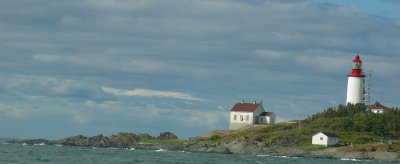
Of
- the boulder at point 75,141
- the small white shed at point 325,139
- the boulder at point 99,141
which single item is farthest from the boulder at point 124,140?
the small white shed at point 325,139

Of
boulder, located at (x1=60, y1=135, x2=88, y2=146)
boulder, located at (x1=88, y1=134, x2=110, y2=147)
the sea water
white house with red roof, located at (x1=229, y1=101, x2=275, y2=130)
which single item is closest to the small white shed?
the sea water

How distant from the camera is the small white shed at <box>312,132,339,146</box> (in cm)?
9569

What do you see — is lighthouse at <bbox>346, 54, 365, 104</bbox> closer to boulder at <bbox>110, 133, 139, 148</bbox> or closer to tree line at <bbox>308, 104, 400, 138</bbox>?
tree line at <bbox>308, 104, 400, 138</bbox>

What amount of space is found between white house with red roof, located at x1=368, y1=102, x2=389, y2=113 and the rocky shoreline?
2484 centimetres

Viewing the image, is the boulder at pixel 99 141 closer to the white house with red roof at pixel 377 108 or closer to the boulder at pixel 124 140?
the boulder at pixel 124 140

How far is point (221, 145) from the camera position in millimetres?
100375

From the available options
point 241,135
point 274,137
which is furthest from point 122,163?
point 241,135

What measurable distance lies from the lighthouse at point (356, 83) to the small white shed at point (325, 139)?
1969cm

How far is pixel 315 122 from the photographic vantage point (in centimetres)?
11075

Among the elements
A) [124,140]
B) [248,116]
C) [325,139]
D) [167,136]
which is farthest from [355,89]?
[124,140]

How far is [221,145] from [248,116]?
2202 cm

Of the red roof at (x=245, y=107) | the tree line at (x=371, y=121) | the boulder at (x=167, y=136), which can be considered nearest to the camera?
the tree line at (x=371, y=121)

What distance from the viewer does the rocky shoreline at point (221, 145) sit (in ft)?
293

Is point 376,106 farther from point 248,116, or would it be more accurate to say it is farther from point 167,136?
point 167,136
